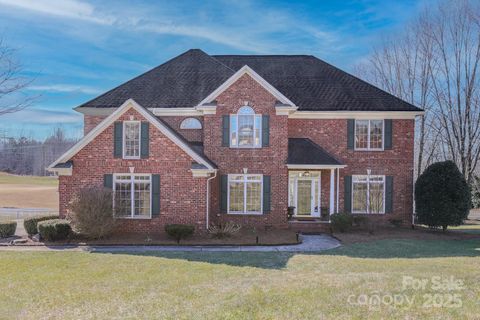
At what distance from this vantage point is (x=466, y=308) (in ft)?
21.0

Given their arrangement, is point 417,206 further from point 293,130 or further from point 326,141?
point 293,130

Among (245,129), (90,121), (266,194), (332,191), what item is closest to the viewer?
(266,194)

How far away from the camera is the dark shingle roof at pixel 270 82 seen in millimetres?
19281

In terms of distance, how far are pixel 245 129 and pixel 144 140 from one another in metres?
4.83

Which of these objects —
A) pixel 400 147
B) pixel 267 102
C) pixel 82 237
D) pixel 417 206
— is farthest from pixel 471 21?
pixel 82 237

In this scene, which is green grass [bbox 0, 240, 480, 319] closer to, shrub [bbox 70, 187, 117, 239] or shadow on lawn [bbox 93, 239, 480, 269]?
shadow on lawn [bbox 93, 239, 480, 269]

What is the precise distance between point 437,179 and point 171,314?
1539 centimetres

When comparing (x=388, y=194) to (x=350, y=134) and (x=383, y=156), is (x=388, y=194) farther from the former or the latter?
(x=350, y=134)

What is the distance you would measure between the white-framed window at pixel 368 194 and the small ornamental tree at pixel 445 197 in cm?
197

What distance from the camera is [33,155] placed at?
104 m

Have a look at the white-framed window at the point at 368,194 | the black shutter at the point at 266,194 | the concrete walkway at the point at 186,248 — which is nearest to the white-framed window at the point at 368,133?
the white-framed window at the point at 368,194

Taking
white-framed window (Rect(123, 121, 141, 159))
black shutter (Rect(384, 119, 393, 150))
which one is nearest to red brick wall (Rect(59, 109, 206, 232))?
white-framed window (Rect(123, 121, 141, 159))

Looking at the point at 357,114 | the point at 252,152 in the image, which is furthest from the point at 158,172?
the point at 357,114

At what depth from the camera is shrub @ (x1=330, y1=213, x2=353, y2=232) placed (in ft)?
56.1
